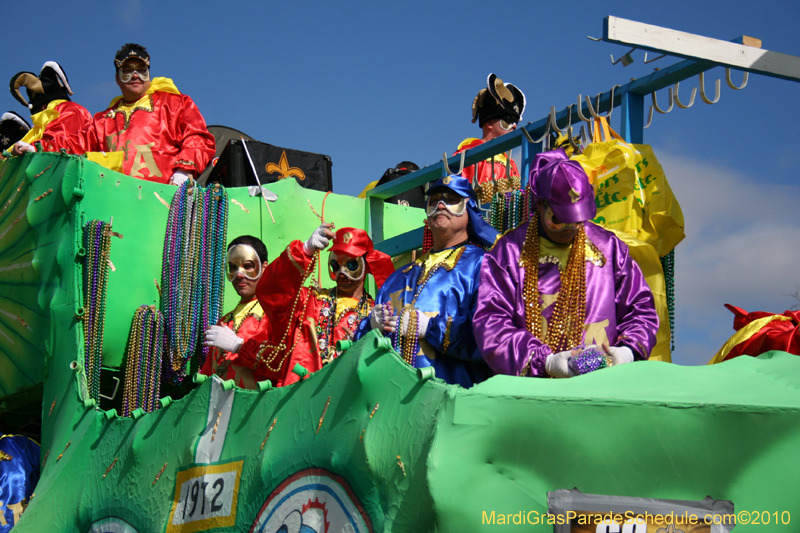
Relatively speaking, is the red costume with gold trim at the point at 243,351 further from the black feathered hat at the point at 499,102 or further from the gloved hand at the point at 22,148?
the black feathered hat at the point at 499,102

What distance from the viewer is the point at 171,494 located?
11.4ft

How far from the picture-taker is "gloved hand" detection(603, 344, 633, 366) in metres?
2.91

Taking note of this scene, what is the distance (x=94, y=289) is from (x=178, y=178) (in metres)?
0.96

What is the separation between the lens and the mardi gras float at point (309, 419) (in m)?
2.19

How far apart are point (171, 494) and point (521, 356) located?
1449 mm

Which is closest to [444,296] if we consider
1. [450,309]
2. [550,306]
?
[450,309]

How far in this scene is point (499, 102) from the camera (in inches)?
267

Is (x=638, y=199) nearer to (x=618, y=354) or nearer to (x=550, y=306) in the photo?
(x=550, y=306)

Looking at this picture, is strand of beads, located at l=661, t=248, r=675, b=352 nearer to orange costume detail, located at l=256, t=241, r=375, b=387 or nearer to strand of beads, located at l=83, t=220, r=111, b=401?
orange costume detail, located at l=256, t=241, r=375, b=387

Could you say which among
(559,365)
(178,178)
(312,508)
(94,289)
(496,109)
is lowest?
(312,508)

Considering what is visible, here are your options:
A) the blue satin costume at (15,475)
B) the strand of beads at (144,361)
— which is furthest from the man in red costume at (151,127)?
the blue satin costume at (15,475)

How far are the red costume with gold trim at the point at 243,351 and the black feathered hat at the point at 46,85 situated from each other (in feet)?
9.18

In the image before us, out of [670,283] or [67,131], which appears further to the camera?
[67,131]

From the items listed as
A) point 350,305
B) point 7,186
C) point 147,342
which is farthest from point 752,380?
point 7,186
